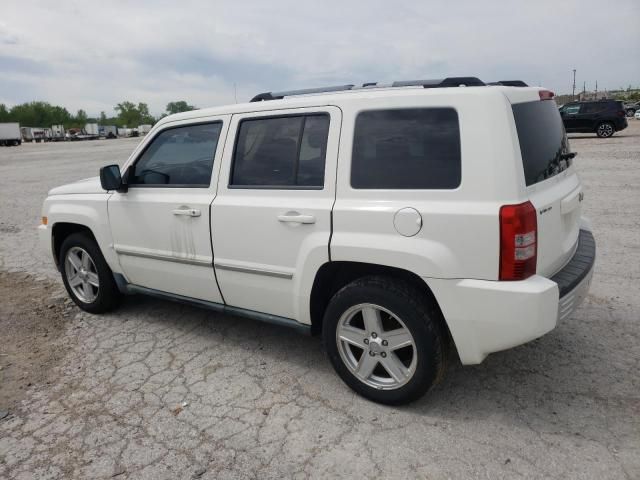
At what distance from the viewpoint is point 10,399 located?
332 centimetres

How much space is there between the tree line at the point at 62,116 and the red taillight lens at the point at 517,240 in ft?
394

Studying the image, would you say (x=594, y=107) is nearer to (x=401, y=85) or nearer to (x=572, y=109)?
(x=572, y=109)

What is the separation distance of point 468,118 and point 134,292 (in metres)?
3.12

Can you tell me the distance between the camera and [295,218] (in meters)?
3.03

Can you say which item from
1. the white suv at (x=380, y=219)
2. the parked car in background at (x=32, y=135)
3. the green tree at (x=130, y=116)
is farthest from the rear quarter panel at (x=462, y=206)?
the green tree at (x=130, y=116)

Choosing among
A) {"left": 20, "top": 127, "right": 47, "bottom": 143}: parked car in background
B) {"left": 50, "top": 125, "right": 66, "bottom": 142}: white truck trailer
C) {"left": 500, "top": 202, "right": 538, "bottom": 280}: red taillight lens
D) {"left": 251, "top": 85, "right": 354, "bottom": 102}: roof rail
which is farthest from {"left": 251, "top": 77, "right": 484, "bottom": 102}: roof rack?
{"left": 20, "top": 127, "right": 47, "bottom": 143}: parked car in background

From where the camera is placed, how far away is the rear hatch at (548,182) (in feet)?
8.53

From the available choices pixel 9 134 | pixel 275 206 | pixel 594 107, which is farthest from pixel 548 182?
pixel 9 134

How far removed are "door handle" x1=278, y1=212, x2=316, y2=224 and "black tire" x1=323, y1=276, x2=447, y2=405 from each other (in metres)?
0.46

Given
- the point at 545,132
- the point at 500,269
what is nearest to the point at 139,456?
the point at 500,269

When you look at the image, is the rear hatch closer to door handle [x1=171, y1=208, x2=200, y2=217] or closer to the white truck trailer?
door handle [x1=171, y1=208, x2=200, y2=217]

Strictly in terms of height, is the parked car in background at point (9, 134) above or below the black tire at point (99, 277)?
above

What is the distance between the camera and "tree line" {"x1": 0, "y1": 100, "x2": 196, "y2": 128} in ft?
428

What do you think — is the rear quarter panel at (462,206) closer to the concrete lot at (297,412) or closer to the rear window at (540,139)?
the rear window at (540,139)
